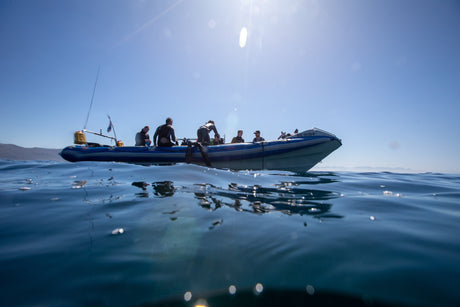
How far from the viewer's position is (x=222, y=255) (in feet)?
3.87

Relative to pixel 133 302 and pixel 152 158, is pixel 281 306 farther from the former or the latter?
pixel 152 158

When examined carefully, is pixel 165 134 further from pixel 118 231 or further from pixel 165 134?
pixel 118 231

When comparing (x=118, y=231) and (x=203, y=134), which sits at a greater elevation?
(x=203, y=134)

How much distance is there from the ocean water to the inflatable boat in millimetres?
6085

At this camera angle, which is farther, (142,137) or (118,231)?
(142,137)

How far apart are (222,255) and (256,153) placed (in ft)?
23.9

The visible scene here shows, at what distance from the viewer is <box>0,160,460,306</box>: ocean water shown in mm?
862

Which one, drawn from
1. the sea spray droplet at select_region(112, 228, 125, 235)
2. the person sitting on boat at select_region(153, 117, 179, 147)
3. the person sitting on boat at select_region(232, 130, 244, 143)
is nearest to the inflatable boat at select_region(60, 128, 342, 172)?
the person sitting on boat at select_region(153, 117, 179, 147)

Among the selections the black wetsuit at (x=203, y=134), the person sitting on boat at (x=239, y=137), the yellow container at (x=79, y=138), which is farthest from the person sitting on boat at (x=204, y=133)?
the yellow container at (x=79, y=138)

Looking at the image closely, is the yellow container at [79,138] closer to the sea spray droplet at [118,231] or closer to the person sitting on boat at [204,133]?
the person sitting on boat at [204,133]

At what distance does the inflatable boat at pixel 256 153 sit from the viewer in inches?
328

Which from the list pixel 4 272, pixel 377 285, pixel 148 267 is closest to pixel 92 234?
pixel 4 272

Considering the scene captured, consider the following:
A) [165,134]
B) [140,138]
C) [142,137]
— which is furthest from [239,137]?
[140,138]

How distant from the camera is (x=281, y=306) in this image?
32.8 inches
